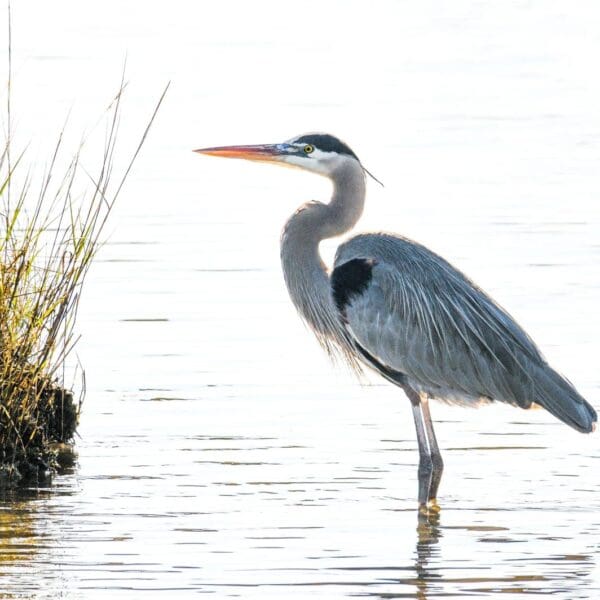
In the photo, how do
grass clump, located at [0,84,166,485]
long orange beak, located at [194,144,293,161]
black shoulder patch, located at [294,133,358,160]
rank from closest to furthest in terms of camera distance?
1. grass clump, located at [0,84,166,485]
2. black shoulder patch, located at [294,133,358,160]
3. long orange beak, located at [194,144,293,161]

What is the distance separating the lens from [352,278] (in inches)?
338

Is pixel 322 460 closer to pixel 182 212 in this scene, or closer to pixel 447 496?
pixel 447 496

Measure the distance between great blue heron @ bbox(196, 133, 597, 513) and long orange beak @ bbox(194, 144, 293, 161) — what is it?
0.48ft

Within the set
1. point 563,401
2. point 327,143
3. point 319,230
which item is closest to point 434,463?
point 563,401

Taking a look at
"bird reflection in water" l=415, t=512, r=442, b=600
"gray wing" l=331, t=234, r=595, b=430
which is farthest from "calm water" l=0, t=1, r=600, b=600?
"gray wing" l=331, t=234, r=595, b=430

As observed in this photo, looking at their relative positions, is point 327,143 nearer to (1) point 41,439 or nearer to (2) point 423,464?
(2) point 423,464

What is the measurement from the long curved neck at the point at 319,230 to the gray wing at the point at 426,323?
322 mm

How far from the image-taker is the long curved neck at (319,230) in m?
8.87

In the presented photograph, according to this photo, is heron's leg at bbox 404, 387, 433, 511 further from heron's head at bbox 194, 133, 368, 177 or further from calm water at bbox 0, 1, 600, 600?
heron's head at bbox 194, 133, 368, 177

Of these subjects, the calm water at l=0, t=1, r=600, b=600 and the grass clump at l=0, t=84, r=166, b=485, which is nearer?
the calm water at l=0, t=1, r=600, b=600

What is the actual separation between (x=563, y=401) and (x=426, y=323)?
2.62ft

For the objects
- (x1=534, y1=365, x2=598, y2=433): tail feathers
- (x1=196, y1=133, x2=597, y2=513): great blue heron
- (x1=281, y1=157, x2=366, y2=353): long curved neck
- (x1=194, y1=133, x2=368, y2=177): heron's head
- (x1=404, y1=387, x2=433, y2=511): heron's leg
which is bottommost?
(x1=404, y1=387, x2=433, y2=511): heron's leg

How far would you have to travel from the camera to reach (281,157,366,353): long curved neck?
8.87 m

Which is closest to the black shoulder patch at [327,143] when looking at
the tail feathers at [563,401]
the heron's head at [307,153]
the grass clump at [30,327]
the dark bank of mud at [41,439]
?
the heron's head at [307,153]
